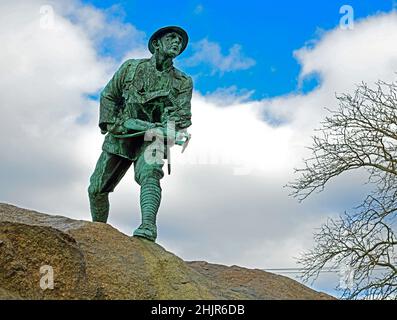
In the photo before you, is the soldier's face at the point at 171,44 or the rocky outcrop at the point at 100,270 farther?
the soldier's face at the point at 171,44

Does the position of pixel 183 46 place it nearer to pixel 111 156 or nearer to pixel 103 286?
pixel 111 156

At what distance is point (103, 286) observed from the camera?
6047 mm

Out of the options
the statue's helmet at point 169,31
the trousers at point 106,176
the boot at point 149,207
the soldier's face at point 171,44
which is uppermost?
the statue's helmet at point 169,31

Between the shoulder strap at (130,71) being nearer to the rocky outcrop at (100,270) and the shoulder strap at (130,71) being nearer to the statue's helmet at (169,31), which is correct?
the statue's helmet at (169,31)

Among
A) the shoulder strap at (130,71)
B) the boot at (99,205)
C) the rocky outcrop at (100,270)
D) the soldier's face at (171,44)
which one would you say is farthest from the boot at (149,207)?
the soldier's face at (171,44)

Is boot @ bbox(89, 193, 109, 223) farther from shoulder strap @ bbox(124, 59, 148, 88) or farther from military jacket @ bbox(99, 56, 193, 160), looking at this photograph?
shoulder strap @ bbox(124, 59, 148, 88)

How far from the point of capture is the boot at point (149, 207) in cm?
728

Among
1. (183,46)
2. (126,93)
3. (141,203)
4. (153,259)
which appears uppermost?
(183,46)

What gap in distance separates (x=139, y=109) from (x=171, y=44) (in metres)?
0.77

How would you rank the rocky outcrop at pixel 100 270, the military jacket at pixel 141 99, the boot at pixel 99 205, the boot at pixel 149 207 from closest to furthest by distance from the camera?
the rocky outcrop at pixel 100 270 < the boot at pixel 149 207 < the military jacket at pixel 141 99 < the boot at pixel 99 205

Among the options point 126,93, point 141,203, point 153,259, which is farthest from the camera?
point 126,93
